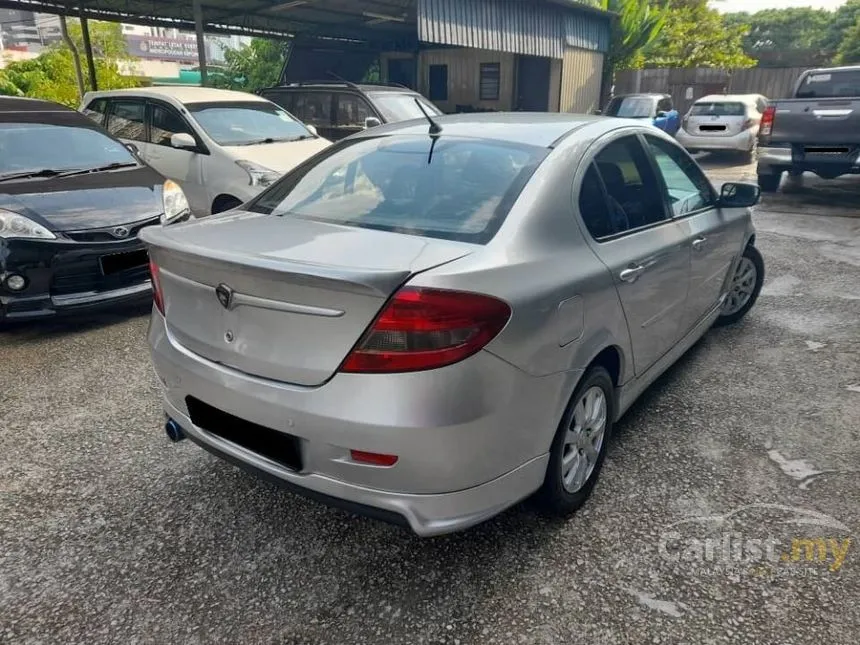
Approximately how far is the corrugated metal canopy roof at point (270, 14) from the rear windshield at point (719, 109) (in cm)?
462

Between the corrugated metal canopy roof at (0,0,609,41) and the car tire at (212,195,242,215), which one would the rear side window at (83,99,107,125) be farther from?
the corrugated metal canopy roof at (0,0,609,41)

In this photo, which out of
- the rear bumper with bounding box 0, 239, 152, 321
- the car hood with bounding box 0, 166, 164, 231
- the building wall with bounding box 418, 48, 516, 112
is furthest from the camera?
the building wall with bounding box 418, 48, 516, 112

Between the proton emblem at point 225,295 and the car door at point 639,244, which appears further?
the car door at point 639,244

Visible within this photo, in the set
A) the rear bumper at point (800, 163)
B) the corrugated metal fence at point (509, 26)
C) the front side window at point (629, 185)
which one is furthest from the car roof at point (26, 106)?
the rear bumper at point (800, 163)

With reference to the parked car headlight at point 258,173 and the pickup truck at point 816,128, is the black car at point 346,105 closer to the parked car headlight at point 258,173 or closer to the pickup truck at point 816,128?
the parked car headlight at point 258,173

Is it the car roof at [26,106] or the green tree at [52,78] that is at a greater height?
the green tree at [52,78]

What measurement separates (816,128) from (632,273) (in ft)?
25.4

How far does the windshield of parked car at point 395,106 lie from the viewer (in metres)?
8.73

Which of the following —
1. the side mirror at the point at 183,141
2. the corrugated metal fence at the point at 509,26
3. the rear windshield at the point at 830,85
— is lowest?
the side mirror at the point at 183,141

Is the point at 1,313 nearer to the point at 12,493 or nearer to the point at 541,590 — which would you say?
the point at 12,493

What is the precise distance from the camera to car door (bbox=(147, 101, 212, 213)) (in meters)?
6.53

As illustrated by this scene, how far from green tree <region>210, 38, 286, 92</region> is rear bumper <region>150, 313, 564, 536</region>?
25929 mm

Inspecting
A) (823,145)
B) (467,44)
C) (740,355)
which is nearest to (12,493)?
(740,355)

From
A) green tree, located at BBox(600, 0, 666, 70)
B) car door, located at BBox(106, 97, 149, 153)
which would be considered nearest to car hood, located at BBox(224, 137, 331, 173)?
car door, located at BBox(106, 97, 149, 153)
